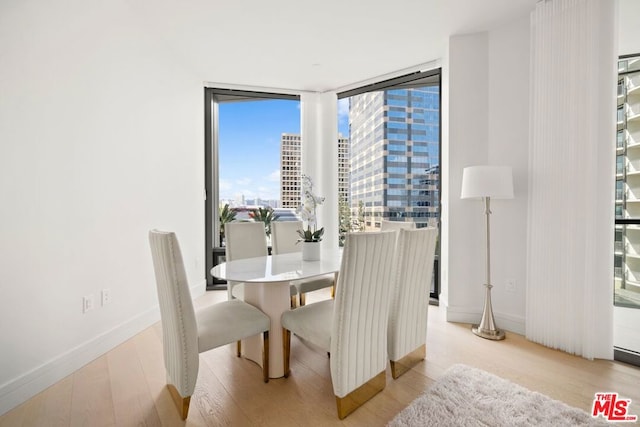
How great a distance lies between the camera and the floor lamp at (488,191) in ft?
8.17

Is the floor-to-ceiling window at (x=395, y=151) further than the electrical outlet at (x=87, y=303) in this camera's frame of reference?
Yes

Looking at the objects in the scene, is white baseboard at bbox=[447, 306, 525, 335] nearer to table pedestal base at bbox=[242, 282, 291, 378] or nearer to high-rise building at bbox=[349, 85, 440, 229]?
high-rise building at bbox=[349, 85, 440, 229]

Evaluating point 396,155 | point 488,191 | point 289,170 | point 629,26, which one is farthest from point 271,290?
point 629,26

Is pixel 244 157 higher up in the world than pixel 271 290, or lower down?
higher up

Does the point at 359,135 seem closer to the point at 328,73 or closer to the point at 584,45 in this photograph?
the point at 328,73

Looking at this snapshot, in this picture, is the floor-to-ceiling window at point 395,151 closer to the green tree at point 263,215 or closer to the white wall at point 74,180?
the green tree at point 263,215

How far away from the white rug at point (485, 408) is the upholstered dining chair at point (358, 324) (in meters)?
0.24

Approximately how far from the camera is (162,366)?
7.21 feet

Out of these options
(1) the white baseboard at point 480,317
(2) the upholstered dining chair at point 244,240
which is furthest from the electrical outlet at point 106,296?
(1) the white baseboard at point 480,317

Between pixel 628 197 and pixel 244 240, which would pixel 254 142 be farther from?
pixel 628 197

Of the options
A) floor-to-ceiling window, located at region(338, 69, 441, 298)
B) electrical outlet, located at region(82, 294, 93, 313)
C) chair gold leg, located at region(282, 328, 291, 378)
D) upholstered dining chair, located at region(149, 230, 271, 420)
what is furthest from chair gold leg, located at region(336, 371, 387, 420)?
floor-to-ceiling window, located at region(338, 69, 441, 298)

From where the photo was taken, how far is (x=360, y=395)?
1725 millimetres

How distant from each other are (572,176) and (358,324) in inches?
80.1

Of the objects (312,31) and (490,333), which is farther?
(312,31)
